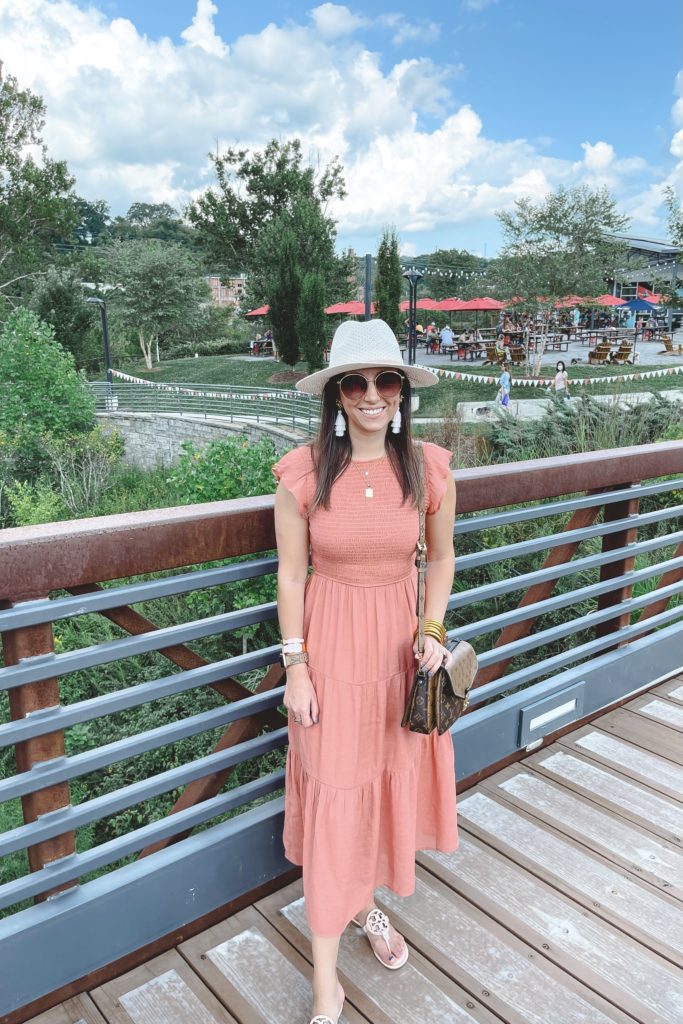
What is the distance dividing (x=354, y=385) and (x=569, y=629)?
146 centimetres

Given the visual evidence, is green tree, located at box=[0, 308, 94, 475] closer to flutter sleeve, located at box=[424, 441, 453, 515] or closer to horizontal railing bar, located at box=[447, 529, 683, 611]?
horizontal railing bar, located at box=[447, 529, 683, 611]

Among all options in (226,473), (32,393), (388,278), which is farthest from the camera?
(388,278)

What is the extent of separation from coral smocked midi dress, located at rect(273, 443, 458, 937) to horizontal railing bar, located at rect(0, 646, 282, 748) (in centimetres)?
23

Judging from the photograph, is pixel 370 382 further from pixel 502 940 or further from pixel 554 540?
pixel 502 940

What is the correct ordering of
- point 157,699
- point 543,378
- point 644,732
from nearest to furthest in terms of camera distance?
point 157,699 < point 644,732 < point 543,378

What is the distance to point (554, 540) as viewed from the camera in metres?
2.35

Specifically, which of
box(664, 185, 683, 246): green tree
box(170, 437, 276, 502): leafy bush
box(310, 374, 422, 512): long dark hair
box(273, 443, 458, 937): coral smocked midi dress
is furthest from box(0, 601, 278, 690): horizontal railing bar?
box(664, 185, 683, 246): green tree

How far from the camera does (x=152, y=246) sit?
3531 centimetres

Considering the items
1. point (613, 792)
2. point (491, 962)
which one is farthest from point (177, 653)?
point (613, 792)

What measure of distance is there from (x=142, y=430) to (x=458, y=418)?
565 inches

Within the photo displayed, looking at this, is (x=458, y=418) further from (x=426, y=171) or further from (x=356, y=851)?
(x=426, y=171)

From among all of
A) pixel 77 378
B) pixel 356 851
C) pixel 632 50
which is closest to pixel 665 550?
pixel 356 851

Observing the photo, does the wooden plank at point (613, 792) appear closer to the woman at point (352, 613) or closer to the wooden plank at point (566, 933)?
the wooden plank at point (566, 933)

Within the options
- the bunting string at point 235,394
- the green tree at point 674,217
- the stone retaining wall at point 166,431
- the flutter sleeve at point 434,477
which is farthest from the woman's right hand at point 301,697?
the green tree at point 674,217
